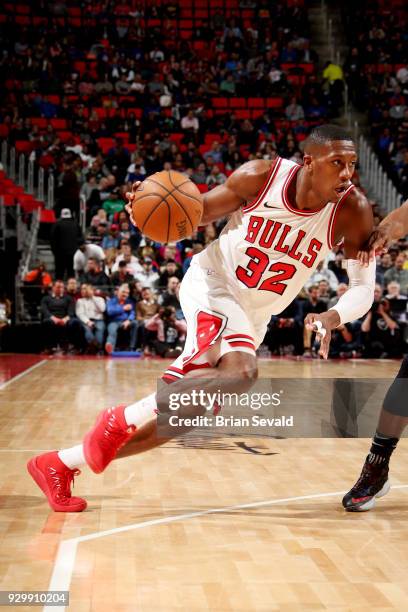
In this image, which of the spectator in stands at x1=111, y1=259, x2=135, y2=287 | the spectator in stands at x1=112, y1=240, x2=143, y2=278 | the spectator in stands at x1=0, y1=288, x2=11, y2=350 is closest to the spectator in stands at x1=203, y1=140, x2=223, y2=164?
the spectator in stands at x1=112, y1=240, x2=143, y2=278

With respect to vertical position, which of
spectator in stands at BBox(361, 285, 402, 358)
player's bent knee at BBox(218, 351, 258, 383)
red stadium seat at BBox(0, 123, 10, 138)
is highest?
red stadium seat at BBox(0, 123, 10, 138)

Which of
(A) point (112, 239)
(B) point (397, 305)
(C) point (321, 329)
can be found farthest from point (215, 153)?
(C) point (321, 329)

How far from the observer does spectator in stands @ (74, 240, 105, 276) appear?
16.2m

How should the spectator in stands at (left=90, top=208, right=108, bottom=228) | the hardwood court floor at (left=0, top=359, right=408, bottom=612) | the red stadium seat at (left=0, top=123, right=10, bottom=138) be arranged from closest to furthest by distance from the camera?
the hardwood court floor at (left=0, top=359, right=408, bottom=612) → the spectator in stands at (left=90, top=208, right=108, bottom=228) → the red stadium seat at (left=0, top=123, right=10, bottom=138)

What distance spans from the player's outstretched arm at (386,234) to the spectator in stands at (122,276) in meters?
11.4

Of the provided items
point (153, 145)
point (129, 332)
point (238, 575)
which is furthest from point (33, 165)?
point (238, 575)

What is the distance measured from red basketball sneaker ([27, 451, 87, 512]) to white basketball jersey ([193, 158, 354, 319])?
4.22 ft

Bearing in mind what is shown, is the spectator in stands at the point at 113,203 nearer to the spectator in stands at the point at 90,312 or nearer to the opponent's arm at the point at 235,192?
the spectator in stands at the point at 90,312

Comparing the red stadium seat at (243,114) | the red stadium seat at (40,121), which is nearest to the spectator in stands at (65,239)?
the red stadium seat at (40,121)

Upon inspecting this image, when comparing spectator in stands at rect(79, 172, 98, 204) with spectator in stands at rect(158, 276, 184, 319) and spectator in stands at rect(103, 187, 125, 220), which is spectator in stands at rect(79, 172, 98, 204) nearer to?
spectator in stands at rect(103, 187, 125, 220)

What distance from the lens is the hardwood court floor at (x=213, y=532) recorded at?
324 cm

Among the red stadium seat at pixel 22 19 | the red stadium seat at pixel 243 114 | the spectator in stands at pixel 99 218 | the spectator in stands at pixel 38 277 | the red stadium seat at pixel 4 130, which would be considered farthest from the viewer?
the red stadium seat at pixel 22 19

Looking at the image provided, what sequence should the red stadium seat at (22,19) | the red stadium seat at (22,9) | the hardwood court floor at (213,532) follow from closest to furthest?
the hardwood court floor at (213,532) < the red stadium seat at (22,19) < the red stadium seat at (22,9)

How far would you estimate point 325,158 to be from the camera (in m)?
4.53
